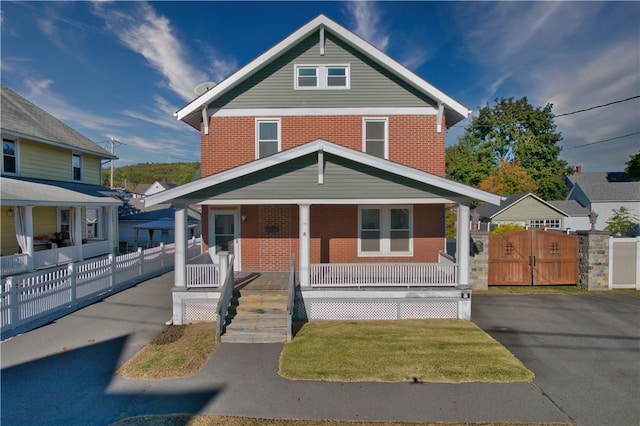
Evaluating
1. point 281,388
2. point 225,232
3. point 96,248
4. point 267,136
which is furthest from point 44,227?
point 281,388

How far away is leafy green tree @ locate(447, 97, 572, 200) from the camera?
44.1 m

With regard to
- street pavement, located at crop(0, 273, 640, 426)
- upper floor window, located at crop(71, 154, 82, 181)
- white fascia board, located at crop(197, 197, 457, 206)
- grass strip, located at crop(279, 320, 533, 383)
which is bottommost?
street pavement, located at crop(0, 273, 640, 426)

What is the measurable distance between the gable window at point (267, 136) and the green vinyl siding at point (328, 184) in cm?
274

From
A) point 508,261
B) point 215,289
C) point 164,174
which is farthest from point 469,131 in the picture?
point 164,174

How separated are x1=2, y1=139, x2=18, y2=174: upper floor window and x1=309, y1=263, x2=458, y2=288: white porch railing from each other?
15499 millimetres

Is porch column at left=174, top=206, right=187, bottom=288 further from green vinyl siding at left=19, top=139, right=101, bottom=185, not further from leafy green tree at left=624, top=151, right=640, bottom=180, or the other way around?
leafy green tree at left=624, top=151, right=640, bottom=180

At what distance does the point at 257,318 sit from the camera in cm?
816

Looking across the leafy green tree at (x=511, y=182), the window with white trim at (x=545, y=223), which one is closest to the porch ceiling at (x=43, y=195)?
the window with white trim at (x=545, y=223)

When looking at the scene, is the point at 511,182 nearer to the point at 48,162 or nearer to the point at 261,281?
the point at 261,281

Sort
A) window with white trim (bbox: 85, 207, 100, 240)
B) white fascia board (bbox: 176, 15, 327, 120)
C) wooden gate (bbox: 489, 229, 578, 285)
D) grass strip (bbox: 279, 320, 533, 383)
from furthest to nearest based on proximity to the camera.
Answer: window with white trim (bbox: 85, 207, 100, 240) → wooden gate (bbox: 489, 229, 578, 285) → white fascia board (bbox: 176, 15, 327, 120) → grass strip (bbox: 279, 320, 533, 383)

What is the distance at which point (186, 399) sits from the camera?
538cm

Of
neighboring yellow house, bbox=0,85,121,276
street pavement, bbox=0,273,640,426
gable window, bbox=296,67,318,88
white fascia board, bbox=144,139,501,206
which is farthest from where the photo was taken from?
neighboring yellow house, bbox=0,85,121,276

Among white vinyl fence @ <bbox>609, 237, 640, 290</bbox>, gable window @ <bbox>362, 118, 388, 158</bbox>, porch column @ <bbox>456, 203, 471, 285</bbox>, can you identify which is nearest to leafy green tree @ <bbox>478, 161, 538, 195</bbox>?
white vinyl fence @ <bbox>609, 237, 640, 290</bbox>

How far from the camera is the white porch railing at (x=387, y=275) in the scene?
9172 mm
